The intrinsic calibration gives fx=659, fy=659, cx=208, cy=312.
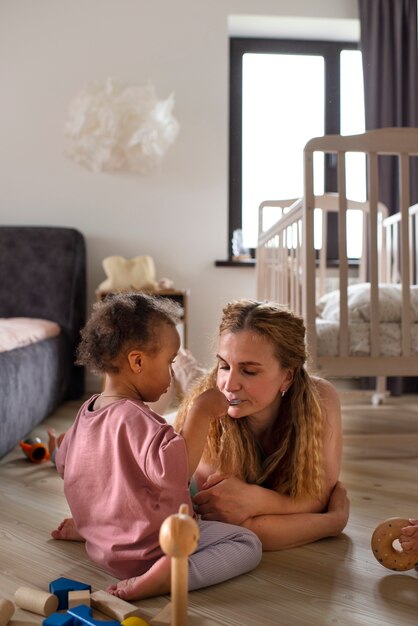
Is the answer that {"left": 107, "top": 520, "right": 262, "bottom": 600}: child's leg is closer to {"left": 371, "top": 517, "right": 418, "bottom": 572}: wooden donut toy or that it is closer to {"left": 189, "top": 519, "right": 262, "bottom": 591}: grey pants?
{"left": 189, "top": 519, "right": 262, "bottom": 591}: grey pants

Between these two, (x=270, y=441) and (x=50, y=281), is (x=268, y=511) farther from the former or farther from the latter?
(x=50, y=281)

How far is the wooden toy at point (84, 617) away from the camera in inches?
32.9

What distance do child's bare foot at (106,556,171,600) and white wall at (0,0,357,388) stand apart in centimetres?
256

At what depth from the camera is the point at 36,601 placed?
3.07 feet

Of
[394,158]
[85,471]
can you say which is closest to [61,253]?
[394,158]

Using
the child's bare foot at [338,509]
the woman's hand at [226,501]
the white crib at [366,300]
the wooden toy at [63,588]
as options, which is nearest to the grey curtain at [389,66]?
the white crib at [366,300]

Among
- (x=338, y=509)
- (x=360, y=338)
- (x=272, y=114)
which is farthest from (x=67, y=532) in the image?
(x=272, y=114)

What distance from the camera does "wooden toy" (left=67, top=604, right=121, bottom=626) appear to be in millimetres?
837

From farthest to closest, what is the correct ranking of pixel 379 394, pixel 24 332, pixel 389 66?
pixel 389 66 < pixel 379 394 < pixel 24 332

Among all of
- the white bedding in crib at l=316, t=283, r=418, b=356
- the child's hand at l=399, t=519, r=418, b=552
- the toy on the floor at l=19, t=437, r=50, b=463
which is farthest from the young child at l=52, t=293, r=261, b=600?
the white bedding in crib at l=316, t=283, r=418, b=356

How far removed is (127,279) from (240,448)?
211cm

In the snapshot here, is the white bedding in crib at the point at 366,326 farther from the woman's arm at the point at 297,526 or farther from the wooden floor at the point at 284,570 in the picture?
the woman's arm at the point at 297,526

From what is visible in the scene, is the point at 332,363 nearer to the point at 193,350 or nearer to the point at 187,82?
the point at 193,350

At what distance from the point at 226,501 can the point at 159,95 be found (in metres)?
2.83
